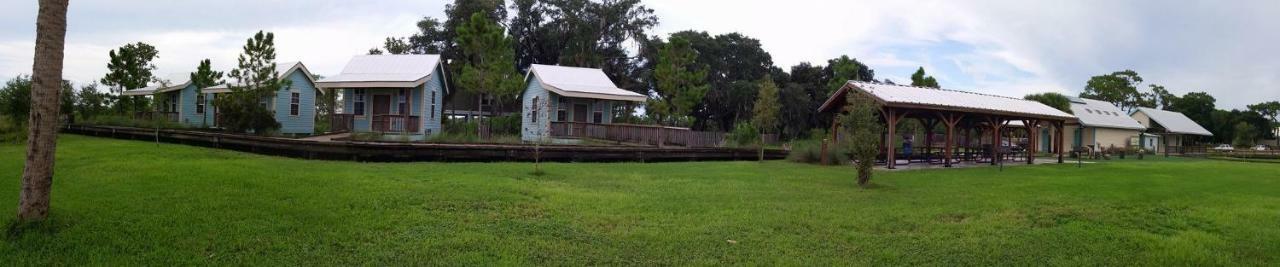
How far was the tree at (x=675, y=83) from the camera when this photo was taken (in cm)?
3412

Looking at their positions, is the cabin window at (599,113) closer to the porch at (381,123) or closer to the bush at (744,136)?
the bush at (744,136)

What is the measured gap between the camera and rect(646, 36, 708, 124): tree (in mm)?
34125

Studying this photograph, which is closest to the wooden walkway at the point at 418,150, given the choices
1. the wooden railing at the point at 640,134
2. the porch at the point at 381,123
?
the wooden railing at the point at 640,134

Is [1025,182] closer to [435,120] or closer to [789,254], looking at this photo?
[789,254]

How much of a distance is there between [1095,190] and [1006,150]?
12.8 meters

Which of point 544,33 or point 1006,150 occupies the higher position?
point 544,33

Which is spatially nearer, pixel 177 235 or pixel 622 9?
pixel 177 235

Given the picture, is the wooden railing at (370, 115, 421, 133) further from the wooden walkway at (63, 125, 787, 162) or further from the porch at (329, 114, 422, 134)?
the wooden walkway at (63, 125, 787, 162)

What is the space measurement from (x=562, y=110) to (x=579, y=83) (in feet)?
5.18

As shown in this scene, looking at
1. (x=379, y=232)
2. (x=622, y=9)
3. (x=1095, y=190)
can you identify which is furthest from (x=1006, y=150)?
(x=622, y=9)

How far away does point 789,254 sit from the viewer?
5.93 metres

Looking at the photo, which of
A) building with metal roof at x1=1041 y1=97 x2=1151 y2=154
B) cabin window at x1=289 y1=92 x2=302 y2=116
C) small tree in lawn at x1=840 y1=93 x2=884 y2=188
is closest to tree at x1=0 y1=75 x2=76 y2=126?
cabin window at x1=289 y1=92 x2=302 y2=116

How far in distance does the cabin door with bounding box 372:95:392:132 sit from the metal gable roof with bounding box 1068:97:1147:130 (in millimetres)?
38361

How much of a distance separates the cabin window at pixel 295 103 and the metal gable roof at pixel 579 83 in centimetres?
890
